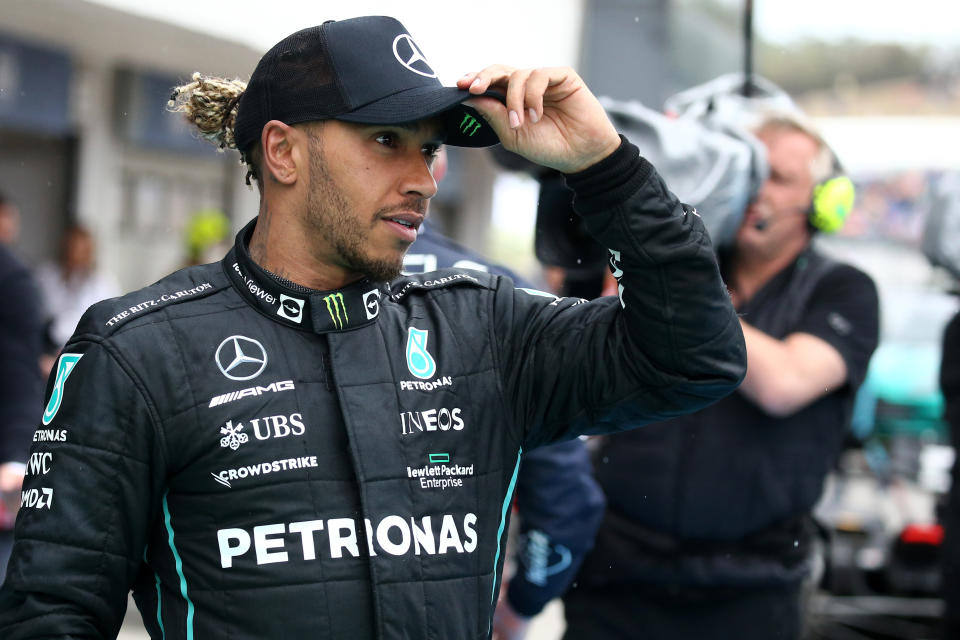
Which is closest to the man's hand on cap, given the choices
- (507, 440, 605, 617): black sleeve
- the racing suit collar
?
the racing suit collar

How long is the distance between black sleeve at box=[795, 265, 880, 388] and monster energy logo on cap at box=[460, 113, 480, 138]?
1.39 metres

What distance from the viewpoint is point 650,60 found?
4.19 metres

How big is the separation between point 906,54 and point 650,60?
20.5m

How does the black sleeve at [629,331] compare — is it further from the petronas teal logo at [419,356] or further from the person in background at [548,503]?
the person in background at [548,503]

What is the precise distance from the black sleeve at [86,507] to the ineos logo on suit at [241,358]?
0.40 ft

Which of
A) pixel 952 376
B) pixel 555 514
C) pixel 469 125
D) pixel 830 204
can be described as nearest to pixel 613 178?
pixel 469 125

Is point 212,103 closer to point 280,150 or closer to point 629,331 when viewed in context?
point 280,150

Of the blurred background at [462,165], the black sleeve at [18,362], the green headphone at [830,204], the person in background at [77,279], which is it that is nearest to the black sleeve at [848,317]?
the green headphone at [830,204]

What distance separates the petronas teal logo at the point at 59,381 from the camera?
1.62 metres

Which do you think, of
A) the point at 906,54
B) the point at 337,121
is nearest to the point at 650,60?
the point at 337,121

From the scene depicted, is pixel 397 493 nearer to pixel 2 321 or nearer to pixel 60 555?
pixel 60 555

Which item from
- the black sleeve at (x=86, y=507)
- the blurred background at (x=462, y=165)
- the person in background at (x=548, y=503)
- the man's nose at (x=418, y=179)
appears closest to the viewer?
the black sleeve at (x=86, y=507)

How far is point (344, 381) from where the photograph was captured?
1695 millimetres

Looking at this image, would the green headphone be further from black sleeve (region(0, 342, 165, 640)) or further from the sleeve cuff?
black sleeve (region(0, 342, 165, 640))
